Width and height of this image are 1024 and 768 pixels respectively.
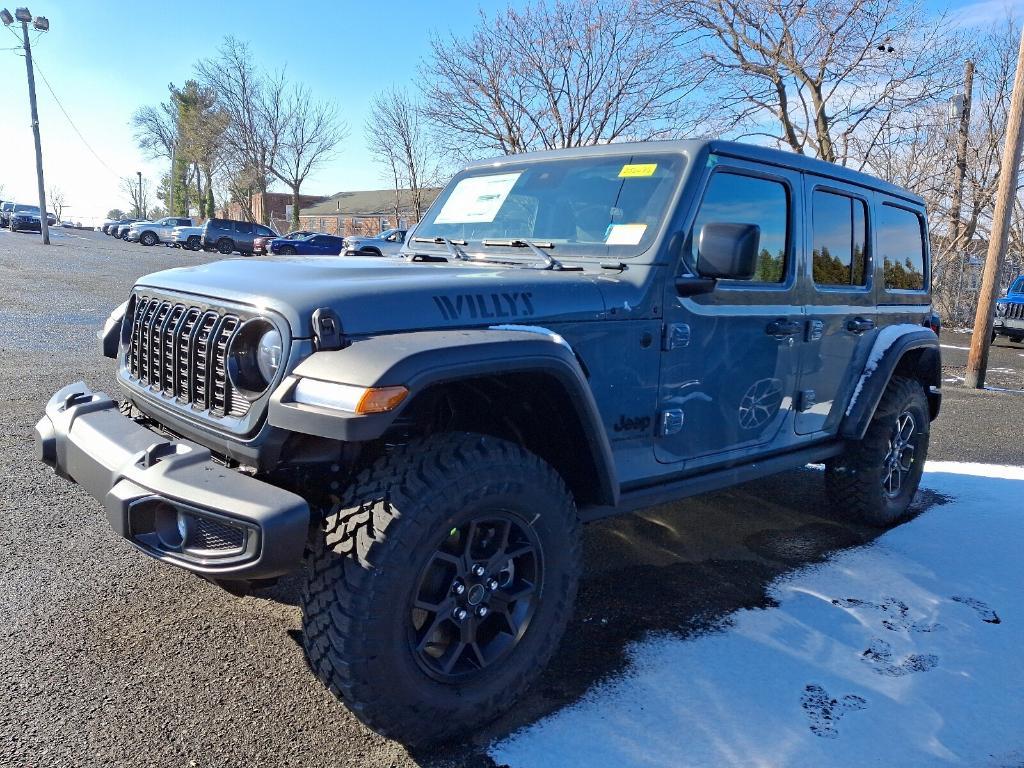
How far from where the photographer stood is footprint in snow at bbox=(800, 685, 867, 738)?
2.44 meters

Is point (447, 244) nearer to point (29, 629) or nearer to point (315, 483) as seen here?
point (315, 483)

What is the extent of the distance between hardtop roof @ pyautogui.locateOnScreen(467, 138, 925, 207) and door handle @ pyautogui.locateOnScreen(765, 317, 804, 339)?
710 mm

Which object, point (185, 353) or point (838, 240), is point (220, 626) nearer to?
point (185, 353)

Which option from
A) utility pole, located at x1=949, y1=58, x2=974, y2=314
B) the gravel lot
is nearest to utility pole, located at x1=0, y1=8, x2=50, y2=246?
the gravel lot

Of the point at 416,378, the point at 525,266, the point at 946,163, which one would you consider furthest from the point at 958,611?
the point at 946,163

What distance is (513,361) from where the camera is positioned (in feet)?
7.34

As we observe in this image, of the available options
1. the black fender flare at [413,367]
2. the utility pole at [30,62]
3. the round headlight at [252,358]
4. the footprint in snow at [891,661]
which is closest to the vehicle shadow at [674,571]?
the footprint in snow at [891,661]

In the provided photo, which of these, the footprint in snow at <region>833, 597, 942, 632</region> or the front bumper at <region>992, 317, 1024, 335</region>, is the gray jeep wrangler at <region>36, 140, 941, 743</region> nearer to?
the footprint in snow at <region>833, 597, 942, 632</region>

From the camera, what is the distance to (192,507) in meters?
1.99

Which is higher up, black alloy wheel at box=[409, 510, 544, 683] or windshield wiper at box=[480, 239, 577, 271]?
windshield wiper at box=[480, 239, 577, 271]

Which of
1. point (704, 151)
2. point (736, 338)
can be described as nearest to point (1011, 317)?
point (736, 338)

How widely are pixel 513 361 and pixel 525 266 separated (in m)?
0.85

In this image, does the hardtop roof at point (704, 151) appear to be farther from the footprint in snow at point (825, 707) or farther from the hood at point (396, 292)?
the footprint in snow at point (825, 707)

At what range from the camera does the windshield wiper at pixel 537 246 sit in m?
2.94
